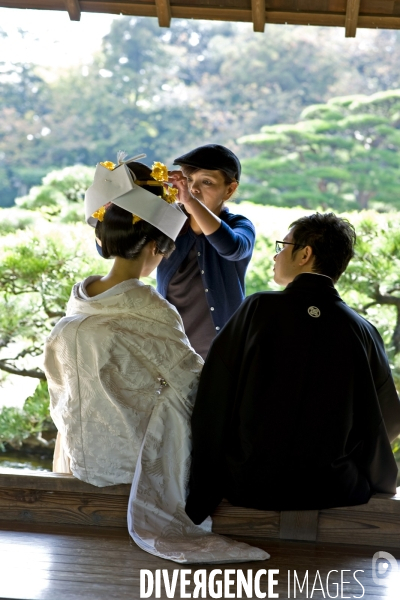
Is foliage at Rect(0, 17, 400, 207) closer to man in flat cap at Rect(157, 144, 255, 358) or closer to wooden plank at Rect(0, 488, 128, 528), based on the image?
man in flat cap at Rect(157, 144, 255, 358)

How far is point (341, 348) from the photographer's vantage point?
2473mm

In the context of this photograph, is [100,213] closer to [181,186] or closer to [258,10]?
[181,186]

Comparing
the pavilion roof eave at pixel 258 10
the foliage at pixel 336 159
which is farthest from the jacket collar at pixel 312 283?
the foliage at pixel 336 159

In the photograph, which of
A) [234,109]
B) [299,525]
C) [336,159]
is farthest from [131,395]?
[234,109]

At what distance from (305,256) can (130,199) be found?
2.15ft

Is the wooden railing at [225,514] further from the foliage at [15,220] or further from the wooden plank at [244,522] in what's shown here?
the foliage at [15,220]

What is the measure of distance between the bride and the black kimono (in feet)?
0.24

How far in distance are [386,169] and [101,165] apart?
27.2 ft

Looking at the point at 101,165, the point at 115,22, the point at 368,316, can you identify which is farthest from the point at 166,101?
the point at 101,165

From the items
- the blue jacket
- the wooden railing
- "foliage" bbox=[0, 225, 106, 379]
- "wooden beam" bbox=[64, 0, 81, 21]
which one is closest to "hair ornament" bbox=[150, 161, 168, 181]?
the blue jacket

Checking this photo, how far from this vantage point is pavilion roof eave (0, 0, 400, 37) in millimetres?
3578

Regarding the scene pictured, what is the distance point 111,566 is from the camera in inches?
85.1

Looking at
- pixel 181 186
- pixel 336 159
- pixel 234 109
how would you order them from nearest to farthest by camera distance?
pixel 181 186, pixel 336 159, pixel 234 109

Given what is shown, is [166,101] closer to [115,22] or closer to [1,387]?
[115,22]
